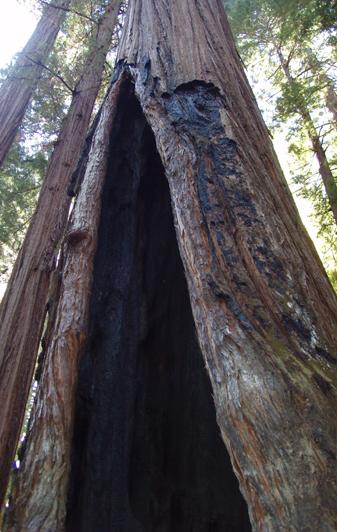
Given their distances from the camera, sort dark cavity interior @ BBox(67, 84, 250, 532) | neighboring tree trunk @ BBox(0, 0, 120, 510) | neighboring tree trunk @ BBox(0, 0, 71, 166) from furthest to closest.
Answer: neighboring tree trunk @ BBox(0, 0, 71, 166) < neighboring tree trunk @ BBox(0, 0, 120, 510) < dark cavity interior @ BBox(67, 84, 250, 532)

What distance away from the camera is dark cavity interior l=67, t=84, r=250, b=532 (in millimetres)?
1833

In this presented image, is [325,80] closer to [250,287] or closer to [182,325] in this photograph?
[182,325]

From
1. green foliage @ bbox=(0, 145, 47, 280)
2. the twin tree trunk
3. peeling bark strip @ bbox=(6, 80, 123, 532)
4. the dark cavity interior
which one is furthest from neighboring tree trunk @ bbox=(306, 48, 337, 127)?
peeling bark strip @ bbox=(6, 80, 123, 532)

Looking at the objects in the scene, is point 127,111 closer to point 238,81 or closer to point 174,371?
point 238,81

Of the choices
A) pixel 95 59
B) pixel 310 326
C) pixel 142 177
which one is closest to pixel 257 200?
pixel 310 326

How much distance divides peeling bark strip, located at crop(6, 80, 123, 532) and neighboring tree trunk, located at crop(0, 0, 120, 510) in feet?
7.62

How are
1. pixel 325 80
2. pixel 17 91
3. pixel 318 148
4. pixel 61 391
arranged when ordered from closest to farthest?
pixel 61 391
pixel 17 91
pixel 325 80
pixel 318 148

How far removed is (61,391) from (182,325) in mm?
1187

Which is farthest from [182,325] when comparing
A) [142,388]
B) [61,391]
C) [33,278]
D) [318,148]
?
[318,148]

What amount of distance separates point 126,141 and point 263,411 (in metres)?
1.86

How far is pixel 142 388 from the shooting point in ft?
7.17

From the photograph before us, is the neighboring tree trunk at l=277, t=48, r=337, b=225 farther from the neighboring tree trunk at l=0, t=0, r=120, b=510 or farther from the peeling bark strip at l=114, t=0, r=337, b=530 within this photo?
the peeling bark strip at l=114, t=0, r=337, b=530

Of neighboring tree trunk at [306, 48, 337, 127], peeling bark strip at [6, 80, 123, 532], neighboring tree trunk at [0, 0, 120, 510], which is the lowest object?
peeling bark strip at [6, 80, 123, 532]

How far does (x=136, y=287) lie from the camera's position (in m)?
2.34
